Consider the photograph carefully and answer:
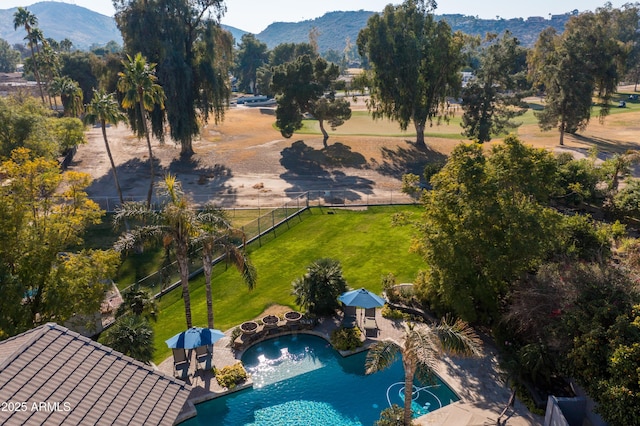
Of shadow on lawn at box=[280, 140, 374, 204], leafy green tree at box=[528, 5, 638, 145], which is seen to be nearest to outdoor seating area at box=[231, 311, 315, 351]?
shadow on lawn at box=[280, 140, 374, 204]

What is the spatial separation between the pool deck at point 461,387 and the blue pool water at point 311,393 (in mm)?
513

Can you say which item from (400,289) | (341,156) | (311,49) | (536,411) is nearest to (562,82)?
(341,156)

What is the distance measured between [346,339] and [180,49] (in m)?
43.5

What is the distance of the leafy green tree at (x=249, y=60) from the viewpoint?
14288cm

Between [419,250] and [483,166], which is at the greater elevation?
[483,166]

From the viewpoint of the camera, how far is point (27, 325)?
18406 millimetres

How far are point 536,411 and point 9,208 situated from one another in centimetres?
2306

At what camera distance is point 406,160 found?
5634 centimetres

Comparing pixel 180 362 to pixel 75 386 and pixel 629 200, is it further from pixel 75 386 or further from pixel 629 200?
pixel 629 200

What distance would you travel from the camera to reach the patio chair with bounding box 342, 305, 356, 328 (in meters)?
24.2

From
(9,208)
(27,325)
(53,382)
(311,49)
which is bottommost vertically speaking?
(27,325)

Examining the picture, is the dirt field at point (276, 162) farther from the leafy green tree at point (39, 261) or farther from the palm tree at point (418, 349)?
the palm tree at point (418, 349)

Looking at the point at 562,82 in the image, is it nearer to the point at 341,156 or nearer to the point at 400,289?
the point at 341,156

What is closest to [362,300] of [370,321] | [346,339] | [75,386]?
[370,321]
